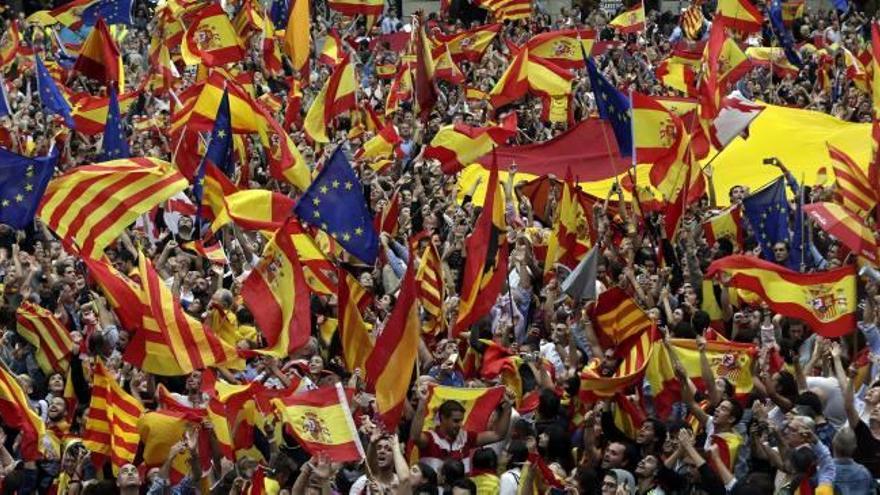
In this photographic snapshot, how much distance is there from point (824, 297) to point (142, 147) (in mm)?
10669

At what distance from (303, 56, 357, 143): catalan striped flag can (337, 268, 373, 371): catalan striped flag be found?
733 centimetres

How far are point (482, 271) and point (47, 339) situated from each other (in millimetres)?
2976

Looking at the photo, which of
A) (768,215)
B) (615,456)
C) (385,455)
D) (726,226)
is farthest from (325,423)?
(726,226)

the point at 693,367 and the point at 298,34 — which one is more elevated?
the point at 693,367

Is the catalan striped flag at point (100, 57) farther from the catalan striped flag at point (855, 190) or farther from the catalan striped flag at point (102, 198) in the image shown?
the catalan striped flag at point (855, 190)

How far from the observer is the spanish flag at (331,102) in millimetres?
20156

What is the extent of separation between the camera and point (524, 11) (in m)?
26.9

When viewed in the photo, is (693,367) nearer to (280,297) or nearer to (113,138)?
(280,297)

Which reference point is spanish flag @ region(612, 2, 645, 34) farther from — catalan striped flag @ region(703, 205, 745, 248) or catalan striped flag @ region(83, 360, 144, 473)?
catalan striped flag @ region(83, 360, 144, 473)

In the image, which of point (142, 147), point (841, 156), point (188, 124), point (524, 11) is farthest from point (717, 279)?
point (524, 11)

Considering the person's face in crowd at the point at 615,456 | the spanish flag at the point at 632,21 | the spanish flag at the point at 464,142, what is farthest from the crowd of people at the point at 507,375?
the spanish flag at the point at 632,21

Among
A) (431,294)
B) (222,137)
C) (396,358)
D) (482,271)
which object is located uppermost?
(396,358)

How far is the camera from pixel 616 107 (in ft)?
56.1

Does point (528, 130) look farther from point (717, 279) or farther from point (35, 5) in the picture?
point (35, 5)
